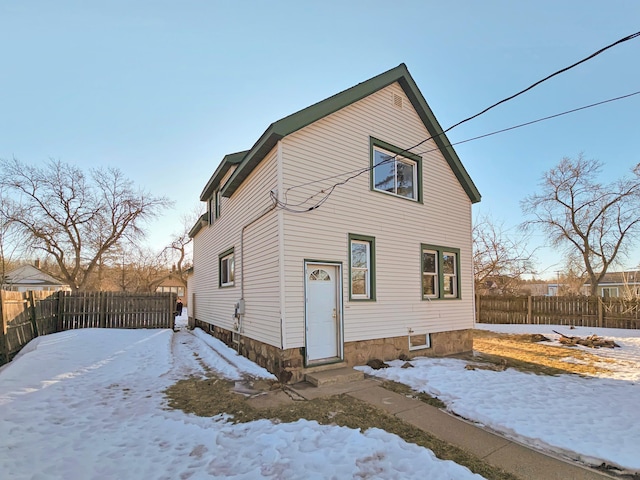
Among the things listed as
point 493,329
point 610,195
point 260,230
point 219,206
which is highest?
point 610,195

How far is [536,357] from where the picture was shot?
9938 mm

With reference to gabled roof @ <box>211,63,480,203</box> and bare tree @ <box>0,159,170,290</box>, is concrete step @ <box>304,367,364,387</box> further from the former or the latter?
bare tree @ <box>0,159,170,290</box>

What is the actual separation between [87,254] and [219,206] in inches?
761

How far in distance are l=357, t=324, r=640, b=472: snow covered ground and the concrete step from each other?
652 mm

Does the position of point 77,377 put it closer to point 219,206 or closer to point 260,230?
point 260,230

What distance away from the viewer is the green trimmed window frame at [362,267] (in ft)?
26.2

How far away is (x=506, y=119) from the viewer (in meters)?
6.83

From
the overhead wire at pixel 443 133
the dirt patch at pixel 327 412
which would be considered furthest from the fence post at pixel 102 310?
the overhead wire at pixel 443 133

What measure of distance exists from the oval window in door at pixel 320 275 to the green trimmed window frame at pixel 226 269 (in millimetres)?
3958

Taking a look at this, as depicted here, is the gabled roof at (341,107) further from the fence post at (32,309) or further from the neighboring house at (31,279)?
the neighboring house at (31,279)

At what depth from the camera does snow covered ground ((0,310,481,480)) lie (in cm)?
336

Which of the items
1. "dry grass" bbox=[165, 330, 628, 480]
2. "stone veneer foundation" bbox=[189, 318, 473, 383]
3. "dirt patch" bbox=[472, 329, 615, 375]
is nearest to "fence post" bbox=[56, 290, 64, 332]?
"stone veneer foundation" bbox=[189, 318, 473, 383]

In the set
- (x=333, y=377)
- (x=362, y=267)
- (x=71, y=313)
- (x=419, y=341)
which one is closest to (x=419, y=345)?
(x=419, y=341)

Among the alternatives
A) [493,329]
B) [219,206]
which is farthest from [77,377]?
[493,329]
